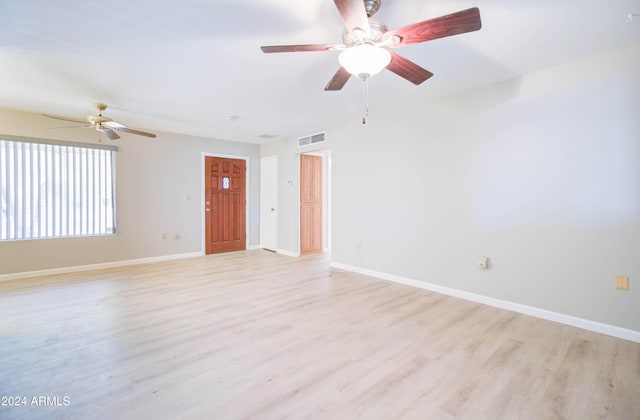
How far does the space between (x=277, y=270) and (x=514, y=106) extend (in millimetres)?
3834

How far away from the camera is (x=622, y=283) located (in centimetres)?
250

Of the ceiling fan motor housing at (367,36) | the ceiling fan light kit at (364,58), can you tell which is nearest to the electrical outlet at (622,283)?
the ceiling fan light kit at (364,58)

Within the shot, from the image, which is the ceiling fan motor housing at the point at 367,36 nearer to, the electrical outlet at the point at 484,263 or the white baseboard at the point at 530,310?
the electrical outlet at the point at 484,263

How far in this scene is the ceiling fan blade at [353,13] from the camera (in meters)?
1.41

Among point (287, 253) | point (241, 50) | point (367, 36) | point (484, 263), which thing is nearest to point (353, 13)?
point (367, 36)

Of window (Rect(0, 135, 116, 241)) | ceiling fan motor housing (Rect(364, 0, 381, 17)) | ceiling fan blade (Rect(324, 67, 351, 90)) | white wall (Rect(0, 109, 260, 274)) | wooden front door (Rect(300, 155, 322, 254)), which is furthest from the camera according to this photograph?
wooden front door (Rect(300, 155, 322, 254))

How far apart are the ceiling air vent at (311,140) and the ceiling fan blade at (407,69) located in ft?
10.5

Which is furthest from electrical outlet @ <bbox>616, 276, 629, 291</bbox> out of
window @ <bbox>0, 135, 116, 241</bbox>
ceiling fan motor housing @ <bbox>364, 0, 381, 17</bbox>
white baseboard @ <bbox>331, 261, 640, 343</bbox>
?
window @ <bbox>0, 135, 116, 241</bbox>

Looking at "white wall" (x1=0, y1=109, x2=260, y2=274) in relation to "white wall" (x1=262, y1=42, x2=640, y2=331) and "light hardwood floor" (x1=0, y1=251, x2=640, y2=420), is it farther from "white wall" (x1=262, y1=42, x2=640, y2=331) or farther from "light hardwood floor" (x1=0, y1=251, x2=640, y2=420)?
"white wall" (x1=262, y1=42, x2=640, y2=331)

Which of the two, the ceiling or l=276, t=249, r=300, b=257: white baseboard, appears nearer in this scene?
the ceiling

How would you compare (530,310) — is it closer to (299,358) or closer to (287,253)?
(299,358)

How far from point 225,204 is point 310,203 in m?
1.87

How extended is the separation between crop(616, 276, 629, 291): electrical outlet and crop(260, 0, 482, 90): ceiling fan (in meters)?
2.54

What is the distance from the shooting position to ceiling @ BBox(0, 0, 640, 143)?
1.94m
